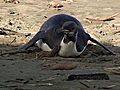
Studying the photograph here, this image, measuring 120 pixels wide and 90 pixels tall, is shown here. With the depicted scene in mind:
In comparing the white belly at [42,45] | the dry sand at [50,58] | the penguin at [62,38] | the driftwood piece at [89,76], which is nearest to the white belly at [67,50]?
the penguin at [62,38]

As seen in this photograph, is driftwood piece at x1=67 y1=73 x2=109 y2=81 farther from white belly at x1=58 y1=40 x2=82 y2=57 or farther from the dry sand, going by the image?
white belly at x1=58 y1=40 x2=82 y2=57

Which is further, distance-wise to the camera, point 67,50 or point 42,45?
point 42,45

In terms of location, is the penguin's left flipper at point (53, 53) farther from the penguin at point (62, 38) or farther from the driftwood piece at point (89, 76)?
the driftwood piece at point (89, 76)

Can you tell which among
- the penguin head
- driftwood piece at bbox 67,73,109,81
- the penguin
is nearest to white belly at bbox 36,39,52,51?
the penguin

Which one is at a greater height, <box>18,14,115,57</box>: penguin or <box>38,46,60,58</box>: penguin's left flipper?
<box>18,14,115,57</box>: penguin

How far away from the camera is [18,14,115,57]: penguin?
21.7ft

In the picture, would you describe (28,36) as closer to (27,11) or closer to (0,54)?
(0,54)

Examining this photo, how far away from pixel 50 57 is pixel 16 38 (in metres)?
1.76

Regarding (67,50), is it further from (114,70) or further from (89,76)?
(89,76)

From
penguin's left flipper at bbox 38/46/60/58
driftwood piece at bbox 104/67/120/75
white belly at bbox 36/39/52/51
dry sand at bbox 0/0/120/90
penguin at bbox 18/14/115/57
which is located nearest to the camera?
dry sand at bbox 0/0/120/90

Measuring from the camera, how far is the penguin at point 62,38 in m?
6.62

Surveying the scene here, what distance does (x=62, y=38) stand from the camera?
22.9 feet

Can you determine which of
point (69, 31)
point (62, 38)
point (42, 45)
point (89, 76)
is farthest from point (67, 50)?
point (89, 76)

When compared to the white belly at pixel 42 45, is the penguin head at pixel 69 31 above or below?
above
